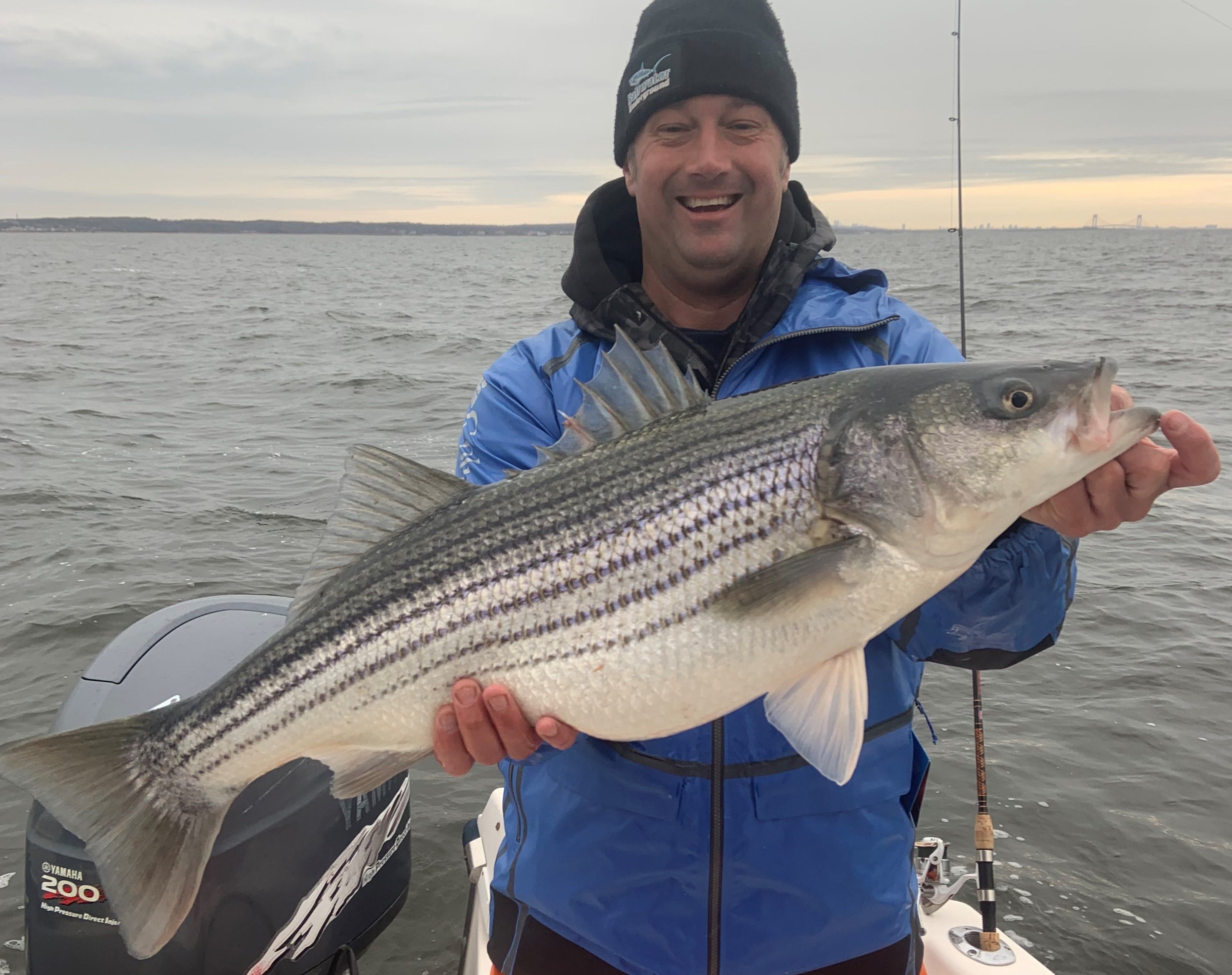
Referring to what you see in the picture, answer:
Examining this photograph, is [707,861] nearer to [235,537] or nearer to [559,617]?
[559,617]

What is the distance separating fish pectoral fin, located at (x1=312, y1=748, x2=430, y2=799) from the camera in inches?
117

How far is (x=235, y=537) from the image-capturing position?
11.1m

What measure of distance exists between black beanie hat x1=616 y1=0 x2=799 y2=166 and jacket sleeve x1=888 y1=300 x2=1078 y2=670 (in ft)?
7.21

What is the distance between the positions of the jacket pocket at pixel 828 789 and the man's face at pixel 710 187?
191 cm

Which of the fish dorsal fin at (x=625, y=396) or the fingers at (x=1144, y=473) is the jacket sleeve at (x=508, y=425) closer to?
the fish dorsal fin at (x=625, y=396)

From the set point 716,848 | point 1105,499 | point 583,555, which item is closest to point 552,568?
point 583,555

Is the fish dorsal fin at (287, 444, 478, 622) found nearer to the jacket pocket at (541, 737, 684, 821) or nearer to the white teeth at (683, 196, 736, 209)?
the jacket pocket at (541, 737, 684, 821)

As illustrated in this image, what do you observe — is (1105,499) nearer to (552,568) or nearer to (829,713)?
(829,713)

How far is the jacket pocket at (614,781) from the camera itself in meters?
3.02

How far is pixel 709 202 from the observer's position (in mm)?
3662

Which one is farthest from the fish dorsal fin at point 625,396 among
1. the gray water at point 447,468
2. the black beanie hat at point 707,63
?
the gray water at point 447,468

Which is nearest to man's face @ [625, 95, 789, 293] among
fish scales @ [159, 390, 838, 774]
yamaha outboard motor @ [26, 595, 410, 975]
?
fish scales @ [159, 390, 838, 774]

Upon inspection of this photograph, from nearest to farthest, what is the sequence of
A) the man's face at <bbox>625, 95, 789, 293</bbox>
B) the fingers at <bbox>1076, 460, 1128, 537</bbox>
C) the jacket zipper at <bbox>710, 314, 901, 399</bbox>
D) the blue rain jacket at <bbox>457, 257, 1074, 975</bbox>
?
the fingers at <bbox>1076, 460, 1128, 537</bbox>, the blue rain jacket at <bbox>457, 257, 1074, 975</bbox>, the jacket zipper at <bbox>710, 314, 901, 399</bbox>, the man's face at <bbox>625, 95, 789, 293</bbox>

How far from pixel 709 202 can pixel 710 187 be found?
0.05 metres
